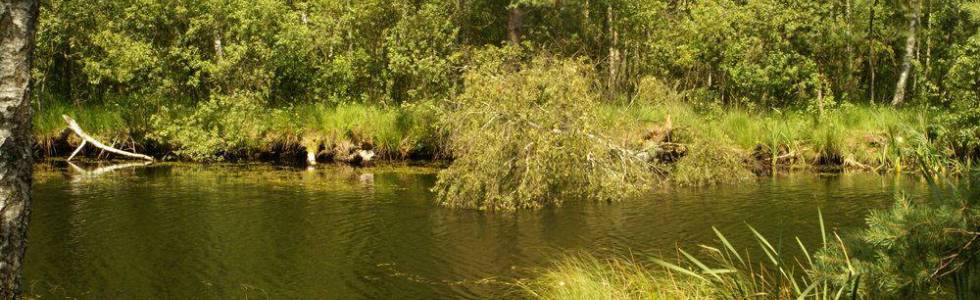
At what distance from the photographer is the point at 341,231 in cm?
1484

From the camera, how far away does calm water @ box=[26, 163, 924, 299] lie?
1142 cm

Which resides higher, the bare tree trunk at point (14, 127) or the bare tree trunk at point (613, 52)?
the bare tree trunk at point (613, 52)

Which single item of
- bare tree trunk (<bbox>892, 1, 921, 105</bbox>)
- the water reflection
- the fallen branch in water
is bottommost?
the water reflection

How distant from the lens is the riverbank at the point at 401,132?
2295cm

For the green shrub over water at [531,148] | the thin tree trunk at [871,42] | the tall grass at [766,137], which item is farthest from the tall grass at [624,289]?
the thin tree trunk at [871,42]

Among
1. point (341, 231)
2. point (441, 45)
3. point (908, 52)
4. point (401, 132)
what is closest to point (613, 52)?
point (441, 45)

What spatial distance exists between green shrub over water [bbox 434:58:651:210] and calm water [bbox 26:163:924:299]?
1.60 ft

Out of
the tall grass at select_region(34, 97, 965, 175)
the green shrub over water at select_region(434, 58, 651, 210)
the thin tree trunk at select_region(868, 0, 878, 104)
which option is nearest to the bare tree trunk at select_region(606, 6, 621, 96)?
the tall grass at select_region(34, 97, 965, 175)

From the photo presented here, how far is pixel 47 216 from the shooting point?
16.3 m

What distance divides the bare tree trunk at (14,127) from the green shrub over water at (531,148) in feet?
37.6

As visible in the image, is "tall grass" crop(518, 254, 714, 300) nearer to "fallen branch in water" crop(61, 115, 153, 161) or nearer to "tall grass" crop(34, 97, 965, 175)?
"tall grass" crop(34, 97, 965, 175)

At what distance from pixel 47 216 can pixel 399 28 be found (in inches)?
530

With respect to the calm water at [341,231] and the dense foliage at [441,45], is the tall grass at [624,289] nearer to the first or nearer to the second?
the calm water at [341,231]

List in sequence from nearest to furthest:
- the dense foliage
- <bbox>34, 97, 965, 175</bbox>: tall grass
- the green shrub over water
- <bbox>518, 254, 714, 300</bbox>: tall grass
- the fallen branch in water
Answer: <bbox>518, 254, 714, 300</bbox>: tall grass < the green shrub over water < <bbox>34, 97, 965, 175</bbox>: tall grass < the fallen branch in water < the dense foliage
